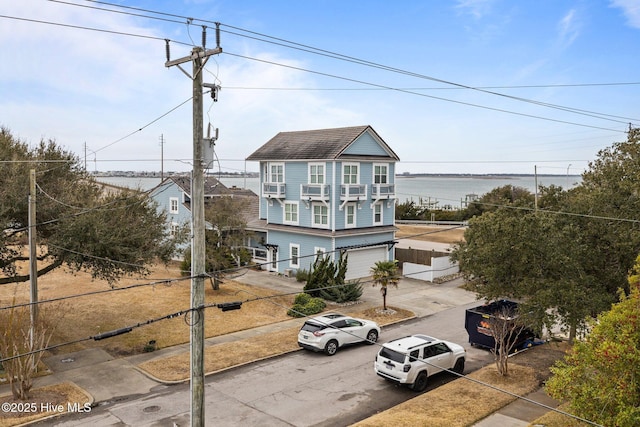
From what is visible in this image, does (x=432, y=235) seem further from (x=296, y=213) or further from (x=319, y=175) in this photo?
(x=319, y=175)

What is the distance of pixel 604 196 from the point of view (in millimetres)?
18141

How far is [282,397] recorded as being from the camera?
16.4 meters

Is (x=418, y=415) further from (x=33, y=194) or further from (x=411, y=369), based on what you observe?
(x=33, y=194)

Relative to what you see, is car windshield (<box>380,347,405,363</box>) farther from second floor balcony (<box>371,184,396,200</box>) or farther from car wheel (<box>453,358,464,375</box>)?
second floor balcony (<box>371,184,396,200</box>)

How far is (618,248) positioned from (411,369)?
27.3 ft

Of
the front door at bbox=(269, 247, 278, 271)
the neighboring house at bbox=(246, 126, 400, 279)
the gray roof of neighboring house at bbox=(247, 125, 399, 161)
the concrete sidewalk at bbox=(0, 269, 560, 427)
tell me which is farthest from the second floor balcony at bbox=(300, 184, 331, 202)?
the concrete sidewalk at bbox=(0, 269, 560, 427)

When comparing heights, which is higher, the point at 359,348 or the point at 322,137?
the point at 322,137

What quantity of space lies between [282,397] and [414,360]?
4.54m

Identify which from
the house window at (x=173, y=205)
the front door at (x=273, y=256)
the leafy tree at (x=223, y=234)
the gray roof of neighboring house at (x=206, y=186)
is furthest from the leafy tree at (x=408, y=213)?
the leafy tree at (x=223, y=234)

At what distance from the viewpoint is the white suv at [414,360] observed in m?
16.9

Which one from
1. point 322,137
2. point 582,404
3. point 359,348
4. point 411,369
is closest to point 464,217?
point 322,137

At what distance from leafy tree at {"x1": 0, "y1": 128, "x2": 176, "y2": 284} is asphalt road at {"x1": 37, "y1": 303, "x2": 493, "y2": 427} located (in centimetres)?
620

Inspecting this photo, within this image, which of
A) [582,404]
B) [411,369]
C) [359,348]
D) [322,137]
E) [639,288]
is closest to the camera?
[582,404]

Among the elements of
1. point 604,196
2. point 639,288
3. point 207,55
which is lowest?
point 639,288
